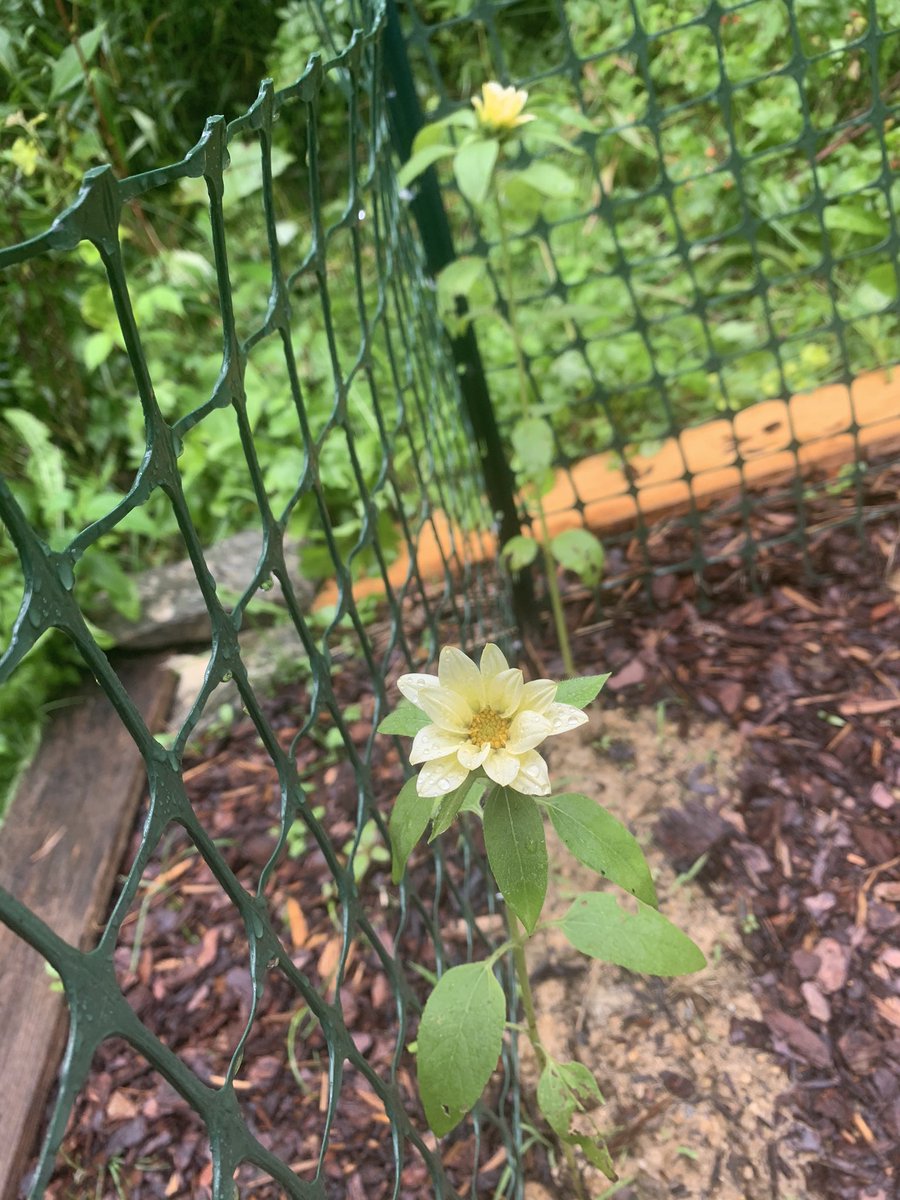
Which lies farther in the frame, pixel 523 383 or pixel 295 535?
pixel 295 535

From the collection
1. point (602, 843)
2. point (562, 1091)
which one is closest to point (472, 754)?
point (602, 843)

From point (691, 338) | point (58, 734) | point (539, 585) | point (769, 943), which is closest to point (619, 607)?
point (539, 585)

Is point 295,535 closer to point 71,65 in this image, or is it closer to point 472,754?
point 71,65

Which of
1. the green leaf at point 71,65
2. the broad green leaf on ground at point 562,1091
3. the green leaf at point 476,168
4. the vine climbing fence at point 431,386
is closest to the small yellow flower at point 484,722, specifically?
the vine climbing fence at point 431,386

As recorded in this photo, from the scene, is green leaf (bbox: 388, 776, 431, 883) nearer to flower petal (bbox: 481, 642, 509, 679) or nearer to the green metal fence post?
flower petal (bbox: 481, 642, 509, 679)

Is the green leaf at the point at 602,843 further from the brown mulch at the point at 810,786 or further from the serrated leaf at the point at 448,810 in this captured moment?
the brown mulch at the point at 810,786

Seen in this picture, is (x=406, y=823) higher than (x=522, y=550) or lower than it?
higher

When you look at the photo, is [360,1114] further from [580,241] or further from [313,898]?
[580,241]

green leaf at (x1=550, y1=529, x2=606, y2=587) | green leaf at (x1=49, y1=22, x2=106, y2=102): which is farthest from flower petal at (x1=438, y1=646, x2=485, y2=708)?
green leaf at (x1=49, y1=22, x2=106, y2=102)
